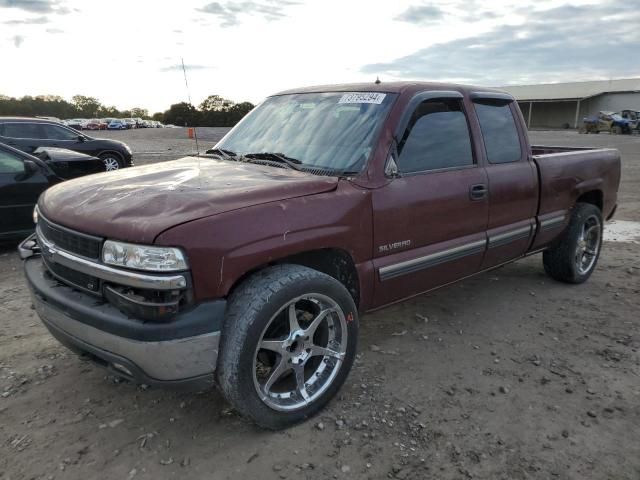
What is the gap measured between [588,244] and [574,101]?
183ft

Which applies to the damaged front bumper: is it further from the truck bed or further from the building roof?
the building roof

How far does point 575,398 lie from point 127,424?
2662 millimetres

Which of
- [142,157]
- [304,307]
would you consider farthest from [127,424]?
[142,157]

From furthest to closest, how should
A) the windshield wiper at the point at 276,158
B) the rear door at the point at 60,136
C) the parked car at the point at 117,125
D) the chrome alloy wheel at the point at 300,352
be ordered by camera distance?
the parked car at the point at 117,125 < the rear door at the point at 60,136 < the windshield wiper at the point at 276,158 < the chrome alloy wheel at the point at 300,352

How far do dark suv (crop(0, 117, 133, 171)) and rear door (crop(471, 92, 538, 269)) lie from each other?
31.2ft

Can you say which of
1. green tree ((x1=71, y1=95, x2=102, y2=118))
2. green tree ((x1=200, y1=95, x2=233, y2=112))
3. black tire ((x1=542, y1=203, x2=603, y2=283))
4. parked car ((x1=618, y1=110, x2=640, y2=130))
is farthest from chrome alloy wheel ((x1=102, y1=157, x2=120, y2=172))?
green tree ((x1=71, y1=95, x2=102, y2=118))

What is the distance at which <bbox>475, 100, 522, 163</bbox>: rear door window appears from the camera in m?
4.03

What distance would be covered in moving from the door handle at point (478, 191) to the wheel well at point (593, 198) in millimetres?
1915

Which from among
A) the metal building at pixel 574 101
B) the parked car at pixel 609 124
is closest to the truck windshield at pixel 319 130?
the parked car at pixel 609 124

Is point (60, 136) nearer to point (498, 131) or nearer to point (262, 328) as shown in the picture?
point (498, 131)

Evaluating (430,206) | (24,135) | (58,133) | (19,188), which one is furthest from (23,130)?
(430,206)

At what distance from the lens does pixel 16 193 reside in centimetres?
613

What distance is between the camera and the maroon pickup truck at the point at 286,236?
2.36 meters

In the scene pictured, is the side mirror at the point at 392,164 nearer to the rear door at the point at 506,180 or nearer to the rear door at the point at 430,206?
the rear door at the point at 430,206
